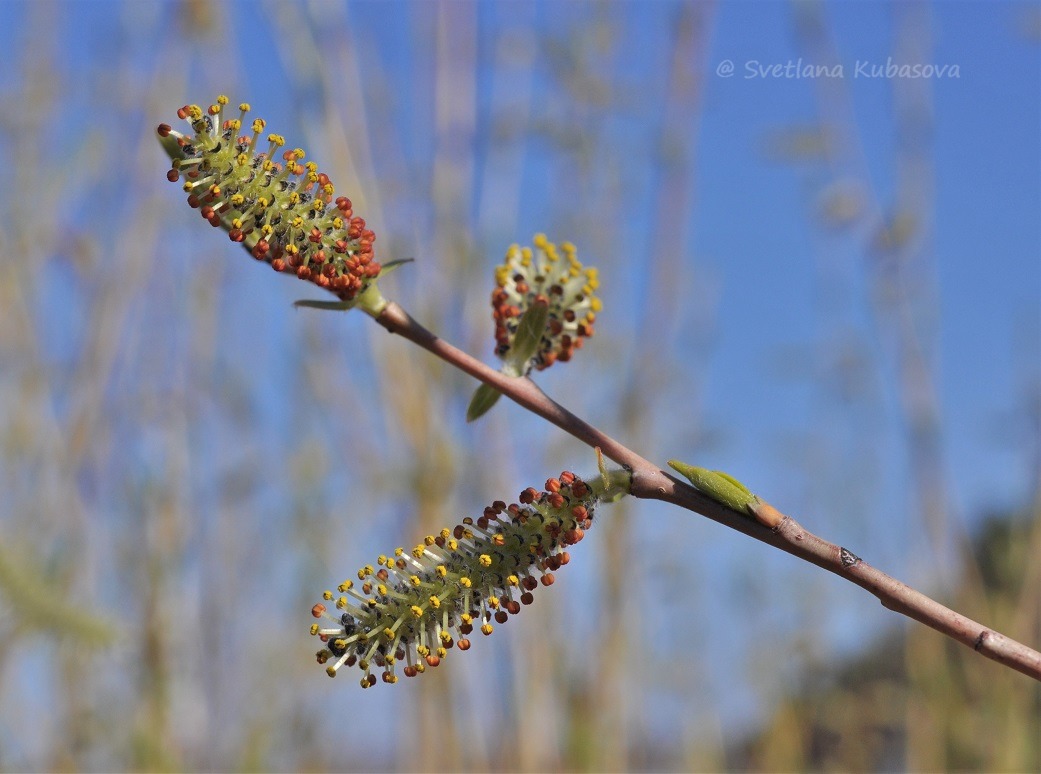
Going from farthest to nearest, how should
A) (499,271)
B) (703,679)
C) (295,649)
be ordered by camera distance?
(703,679), (295,649), (499,271)

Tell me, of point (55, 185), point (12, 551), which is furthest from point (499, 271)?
point (55, 185)

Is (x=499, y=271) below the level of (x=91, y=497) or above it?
below

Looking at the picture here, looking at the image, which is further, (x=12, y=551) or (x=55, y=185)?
(x=55, y=185)

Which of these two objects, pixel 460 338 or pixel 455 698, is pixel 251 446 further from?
pixel 455 698

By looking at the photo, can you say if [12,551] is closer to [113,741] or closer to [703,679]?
[113,741]

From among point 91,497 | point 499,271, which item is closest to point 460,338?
point 91,497

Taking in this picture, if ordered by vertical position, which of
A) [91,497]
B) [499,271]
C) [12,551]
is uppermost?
[91,497]

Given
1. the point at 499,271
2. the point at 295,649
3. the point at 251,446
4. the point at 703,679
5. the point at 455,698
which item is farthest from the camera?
the point at 703,679
